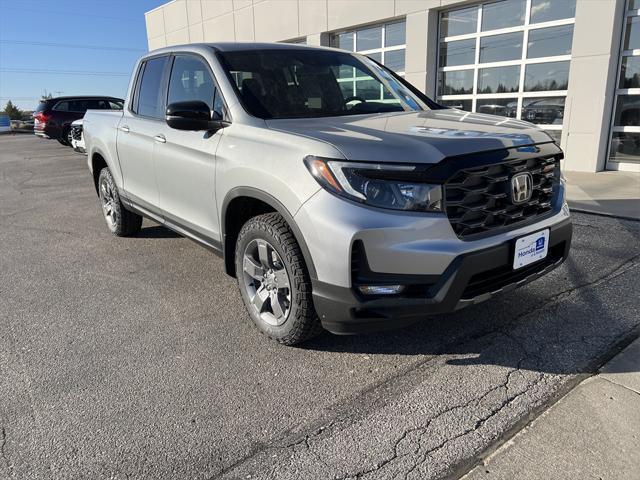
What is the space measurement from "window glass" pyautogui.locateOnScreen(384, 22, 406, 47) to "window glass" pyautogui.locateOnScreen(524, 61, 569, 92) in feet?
11.6

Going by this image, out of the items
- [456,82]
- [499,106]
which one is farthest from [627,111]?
[456,82]

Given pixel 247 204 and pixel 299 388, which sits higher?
pixel 247 204

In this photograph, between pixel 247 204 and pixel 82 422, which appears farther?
pixel 247 204

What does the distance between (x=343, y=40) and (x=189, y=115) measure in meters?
12.0

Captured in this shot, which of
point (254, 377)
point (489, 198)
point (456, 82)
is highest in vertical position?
point (456, 82)

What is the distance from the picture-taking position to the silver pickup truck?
8.20ft

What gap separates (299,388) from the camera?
273 centimetres

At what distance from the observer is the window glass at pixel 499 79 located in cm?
1034

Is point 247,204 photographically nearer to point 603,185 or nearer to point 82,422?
point 82,422

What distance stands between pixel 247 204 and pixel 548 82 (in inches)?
339

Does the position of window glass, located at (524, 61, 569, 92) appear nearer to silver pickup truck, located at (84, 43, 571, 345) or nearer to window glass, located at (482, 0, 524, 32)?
window glass, located at (482, 0, 524, 32)

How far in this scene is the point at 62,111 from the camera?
735 inches

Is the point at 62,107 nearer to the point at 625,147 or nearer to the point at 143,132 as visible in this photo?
the point at 143,132

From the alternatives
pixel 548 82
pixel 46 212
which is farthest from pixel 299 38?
pixel 46 212
